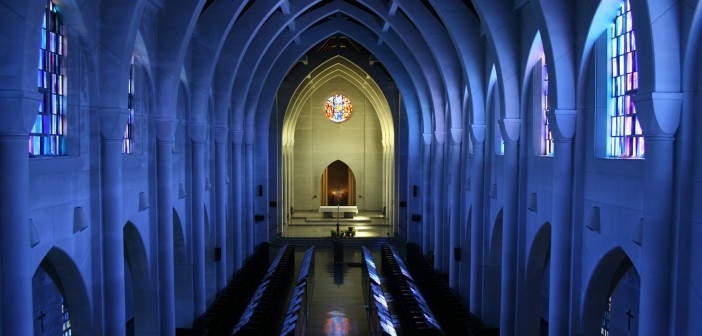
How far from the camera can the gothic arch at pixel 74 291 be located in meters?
11.8

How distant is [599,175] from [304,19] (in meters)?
19.0

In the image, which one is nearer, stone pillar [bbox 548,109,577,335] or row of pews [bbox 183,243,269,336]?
stone pillar [bbox 548,109,577,335]

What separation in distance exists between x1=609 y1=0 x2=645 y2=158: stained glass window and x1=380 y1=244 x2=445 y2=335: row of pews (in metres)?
6.31

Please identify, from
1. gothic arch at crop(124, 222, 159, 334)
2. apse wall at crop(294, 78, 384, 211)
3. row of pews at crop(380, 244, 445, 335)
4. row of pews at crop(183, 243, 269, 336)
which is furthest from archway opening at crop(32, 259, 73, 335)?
apse wall at crop(294, 78, 384, 211)

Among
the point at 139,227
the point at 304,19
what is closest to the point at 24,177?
the point at 139,227

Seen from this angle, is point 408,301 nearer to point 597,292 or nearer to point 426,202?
point 597,292

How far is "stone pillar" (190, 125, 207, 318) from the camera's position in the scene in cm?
1984

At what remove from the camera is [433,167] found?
2944 cm

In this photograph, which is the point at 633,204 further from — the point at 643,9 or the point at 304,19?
the point at 304,19

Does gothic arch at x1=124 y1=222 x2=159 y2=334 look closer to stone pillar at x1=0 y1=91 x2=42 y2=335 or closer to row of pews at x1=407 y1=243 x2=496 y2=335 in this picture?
stone pillar at x1=0 y1=91 x2=42 y2=335

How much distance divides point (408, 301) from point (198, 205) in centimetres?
675

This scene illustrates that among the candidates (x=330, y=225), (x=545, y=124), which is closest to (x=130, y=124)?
(x=545, y=124)

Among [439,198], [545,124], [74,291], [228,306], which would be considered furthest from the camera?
[439,198]

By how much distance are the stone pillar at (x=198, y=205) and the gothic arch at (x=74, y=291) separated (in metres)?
7.45
